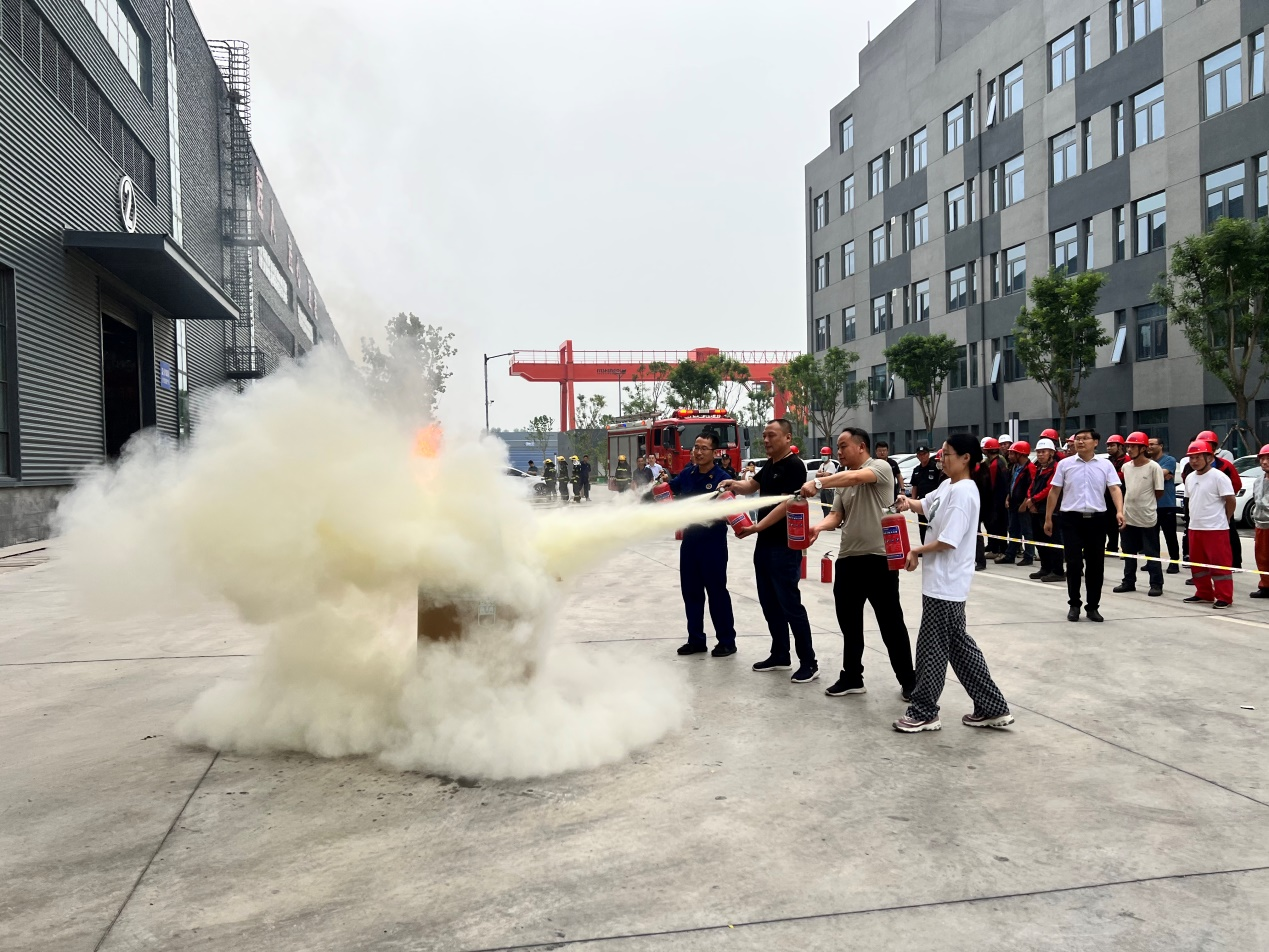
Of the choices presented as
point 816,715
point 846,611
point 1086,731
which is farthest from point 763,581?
point 1086,731

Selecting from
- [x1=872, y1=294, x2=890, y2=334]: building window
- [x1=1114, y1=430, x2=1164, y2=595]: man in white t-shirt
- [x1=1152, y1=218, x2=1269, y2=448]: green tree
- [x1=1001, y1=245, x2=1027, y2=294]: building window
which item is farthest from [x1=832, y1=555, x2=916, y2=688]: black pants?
[x1=872, y1=294, x2=890, y2=334]: building window

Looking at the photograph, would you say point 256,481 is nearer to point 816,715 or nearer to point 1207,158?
point 816,715

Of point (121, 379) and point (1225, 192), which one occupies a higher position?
point (1225, 192)

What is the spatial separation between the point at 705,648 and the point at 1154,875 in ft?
14.2

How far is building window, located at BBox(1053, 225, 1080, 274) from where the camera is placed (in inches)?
1246

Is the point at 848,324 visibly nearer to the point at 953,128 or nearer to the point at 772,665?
the point at 953,128

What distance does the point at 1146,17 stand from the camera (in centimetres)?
2800

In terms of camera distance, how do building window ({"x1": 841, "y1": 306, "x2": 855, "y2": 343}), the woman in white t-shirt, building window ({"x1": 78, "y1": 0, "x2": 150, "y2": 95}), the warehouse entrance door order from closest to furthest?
the woman in white t-shirt → building window ({"x1": 78, "y1": 0, "x2": 150, "y2": 95}) → the warehouse entrance door → building window ({"x1": 841, "y1": 306, "x2": 855, "y2": 343})

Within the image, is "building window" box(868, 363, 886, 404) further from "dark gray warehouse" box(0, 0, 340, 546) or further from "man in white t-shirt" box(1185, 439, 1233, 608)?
"man in white t-shirt" box(1185, 439, 1233, 608)

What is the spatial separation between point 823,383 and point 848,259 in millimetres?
8859

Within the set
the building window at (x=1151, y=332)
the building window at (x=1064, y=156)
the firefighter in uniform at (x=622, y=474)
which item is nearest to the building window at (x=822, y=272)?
the building window at (x=1064, y=156)

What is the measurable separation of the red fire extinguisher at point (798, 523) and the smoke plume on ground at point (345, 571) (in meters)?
1.65

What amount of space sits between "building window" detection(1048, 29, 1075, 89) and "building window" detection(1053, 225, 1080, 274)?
499 centimetres

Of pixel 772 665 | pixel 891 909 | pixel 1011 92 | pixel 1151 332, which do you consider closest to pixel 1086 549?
pixel 772 665
